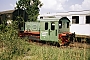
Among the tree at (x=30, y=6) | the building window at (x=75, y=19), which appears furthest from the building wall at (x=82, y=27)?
the tree at (x=30, y=6)

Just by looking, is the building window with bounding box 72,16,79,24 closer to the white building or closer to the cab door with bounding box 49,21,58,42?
the white building

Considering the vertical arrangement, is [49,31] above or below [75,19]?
below

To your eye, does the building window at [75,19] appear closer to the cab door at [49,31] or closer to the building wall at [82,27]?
the building wall at [82,27]

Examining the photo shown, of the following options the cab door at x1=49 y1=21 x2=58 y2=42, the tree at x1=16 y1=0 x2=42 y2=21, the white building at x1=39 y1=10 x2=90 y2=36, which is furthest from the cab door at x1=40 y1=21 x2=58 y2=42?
the tree at x1=16 y1=0 x2=42 y2=21

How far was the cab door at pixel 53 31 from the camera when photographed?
10825 mm

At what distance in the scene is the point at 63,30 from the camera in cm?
1178

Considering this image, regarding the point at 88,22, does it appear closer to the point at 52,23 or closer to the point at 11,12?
the point at 52,23

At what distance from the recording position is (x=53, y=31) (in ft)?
36.0

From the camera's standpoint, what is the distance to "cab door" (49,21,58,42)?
35.5 ft

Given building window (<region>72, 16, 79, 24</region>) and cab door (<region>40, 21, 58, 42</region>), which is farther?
building window (<region>72, 16, 79, 24</region>)

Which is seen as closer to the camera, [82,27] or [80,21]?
[82,27]

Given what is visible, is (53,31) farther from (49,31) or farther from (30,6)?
(30,6)

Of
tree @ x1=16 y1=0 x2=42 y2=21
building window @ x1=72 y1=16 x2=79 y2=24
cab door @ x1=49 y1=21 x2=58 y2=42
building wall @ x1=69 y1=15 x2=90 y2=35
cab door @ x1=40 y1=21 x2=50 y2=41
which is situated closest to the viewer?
cab door @ x1=49 y1=21 x2=58 y2=42

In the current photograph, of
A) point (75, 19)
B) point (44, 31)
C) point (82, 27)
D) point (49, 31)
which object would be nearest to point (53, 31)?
point (49, 31)
